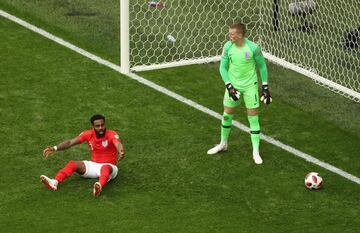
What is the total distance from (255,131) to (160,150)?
128 centimetres

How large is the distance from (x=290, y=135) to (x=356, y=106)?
1633 millimetres

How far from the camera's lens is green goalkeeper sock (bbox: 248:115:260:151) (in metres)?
12.7

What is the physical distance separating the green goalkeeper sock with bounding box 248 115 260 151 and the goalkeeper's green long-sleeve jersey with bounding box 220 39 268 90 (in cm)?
42

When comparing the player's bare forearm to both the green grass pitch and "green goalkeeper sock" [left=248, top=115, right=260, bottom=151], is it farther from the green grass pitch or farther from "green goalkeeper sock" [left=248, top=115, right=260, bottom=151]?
"green goalkeeper sock" [left=248, top=115, right=260, bottom=151]

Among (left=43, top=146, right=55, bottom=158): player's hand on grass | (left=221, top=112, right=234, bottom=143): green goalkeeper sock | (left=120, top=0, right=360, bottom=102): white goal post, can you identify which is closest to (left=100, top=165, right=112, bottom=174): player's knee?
(left=43, top=146, right=55, bottom=158): player's hand on grass

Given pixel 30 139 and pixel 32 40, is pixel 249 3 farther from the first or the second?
pixel 30 139

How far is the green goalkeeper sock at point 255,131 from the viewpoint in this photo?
1267 centimetres

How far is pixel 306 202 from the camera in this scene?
11.8 m

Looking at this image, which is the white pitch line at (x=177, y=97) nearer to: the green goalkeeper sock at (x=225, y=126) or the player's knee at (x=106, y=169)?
the green goalkeeper sock at (x=225, y=126)

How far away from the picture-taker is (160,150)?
13.0 metres

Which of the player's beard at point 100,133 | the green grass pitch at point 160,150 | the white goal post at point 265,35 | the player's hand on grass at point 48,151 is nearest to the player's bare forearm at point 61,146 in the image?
the player's hand on grass at point 48,151

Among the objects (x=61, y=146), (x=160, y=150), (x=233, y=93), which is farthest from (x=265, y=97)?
(x=61, y=146)

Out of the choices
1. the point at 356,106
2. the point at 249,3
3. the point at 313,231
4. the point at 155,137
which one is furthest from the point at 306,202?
the point at 249,3

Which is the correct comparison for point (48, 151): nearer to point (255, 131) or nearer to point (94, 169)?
point (94, 169)
